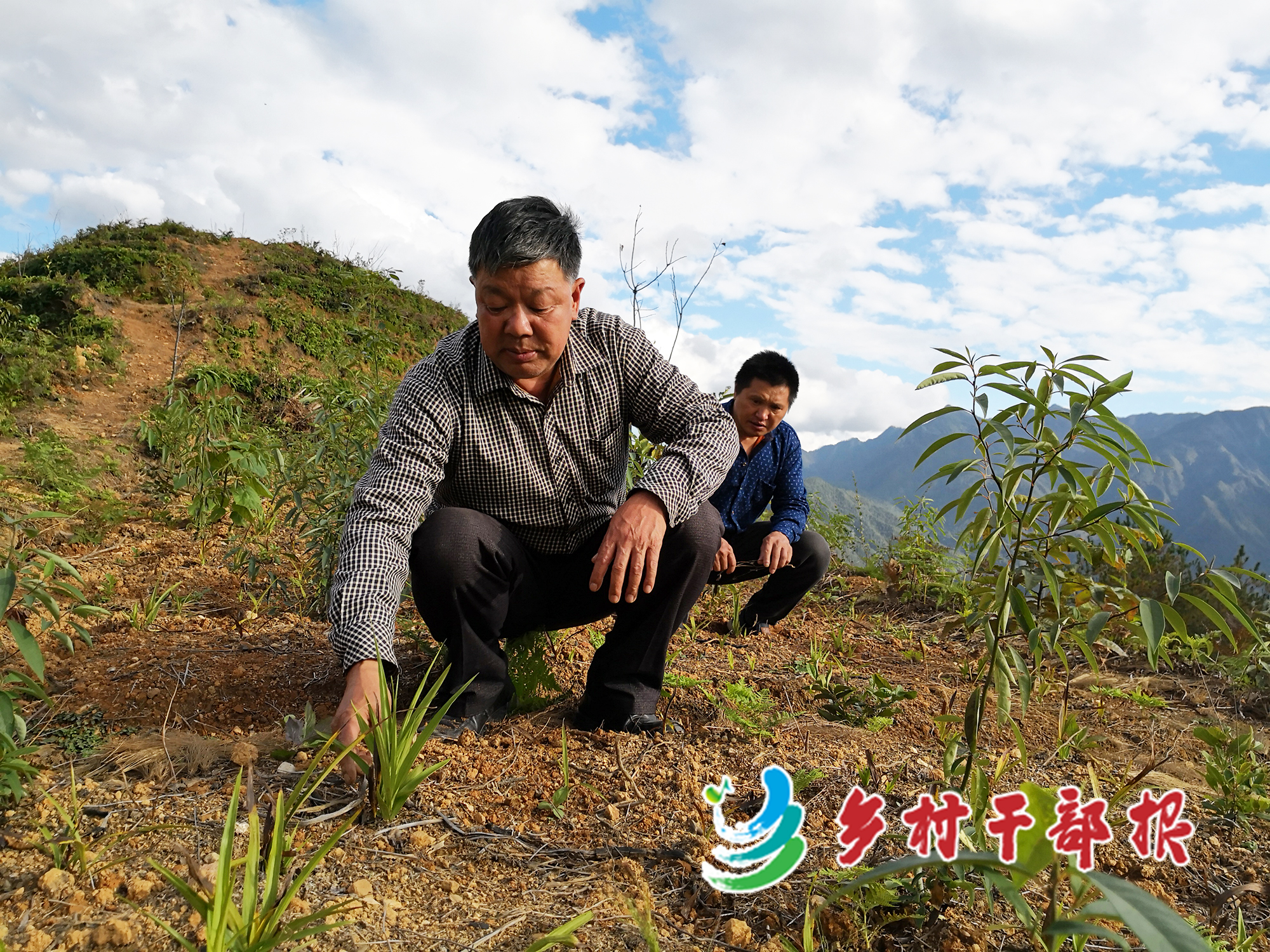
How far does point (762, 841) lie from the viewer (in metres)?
1.68

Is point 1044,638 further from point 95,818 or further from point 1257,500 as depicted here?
point 1257,500

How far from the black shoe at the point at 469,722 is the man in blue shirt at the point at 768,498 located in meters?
1.39

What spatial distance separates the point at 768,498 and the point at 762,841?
2.29 meters

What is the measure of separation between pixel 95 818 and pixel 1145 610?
196 centimetres

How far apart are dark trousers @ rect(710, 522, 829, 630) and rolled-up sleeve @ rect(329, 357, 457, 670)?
177 cm

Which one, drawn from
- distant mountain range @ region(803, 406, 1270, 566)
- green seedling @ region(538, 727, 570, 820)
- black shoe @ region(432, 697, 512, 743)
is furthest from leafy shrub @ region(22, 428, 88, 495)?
distant mountain range @ region(803, 406, 1270, 566)

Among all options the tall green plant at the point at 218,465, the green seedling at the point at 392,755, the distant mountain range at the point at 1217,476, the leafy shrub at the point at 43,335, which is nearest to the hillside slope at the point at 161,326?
the leafy shrub at the point at 43,335

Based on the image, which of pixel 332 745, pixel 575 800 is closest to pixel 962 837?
pixel 575 800

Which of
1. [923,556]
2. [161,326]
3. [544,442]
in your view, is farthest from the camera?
[161,326]

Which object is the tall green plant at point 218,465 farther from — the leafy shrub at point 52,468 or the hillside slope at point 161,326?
the leafy shrub at point 52,468

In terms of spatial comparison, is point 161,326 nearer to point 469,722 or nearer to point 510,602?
point 510,602

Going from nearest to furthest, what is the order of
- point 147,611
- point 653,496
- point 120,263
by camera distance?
point 653,496, point 147,611, point 120,263

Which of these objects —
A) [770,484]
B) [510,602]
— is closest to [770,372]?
[770,484]

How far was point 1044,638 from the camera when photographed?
1.55 meters
